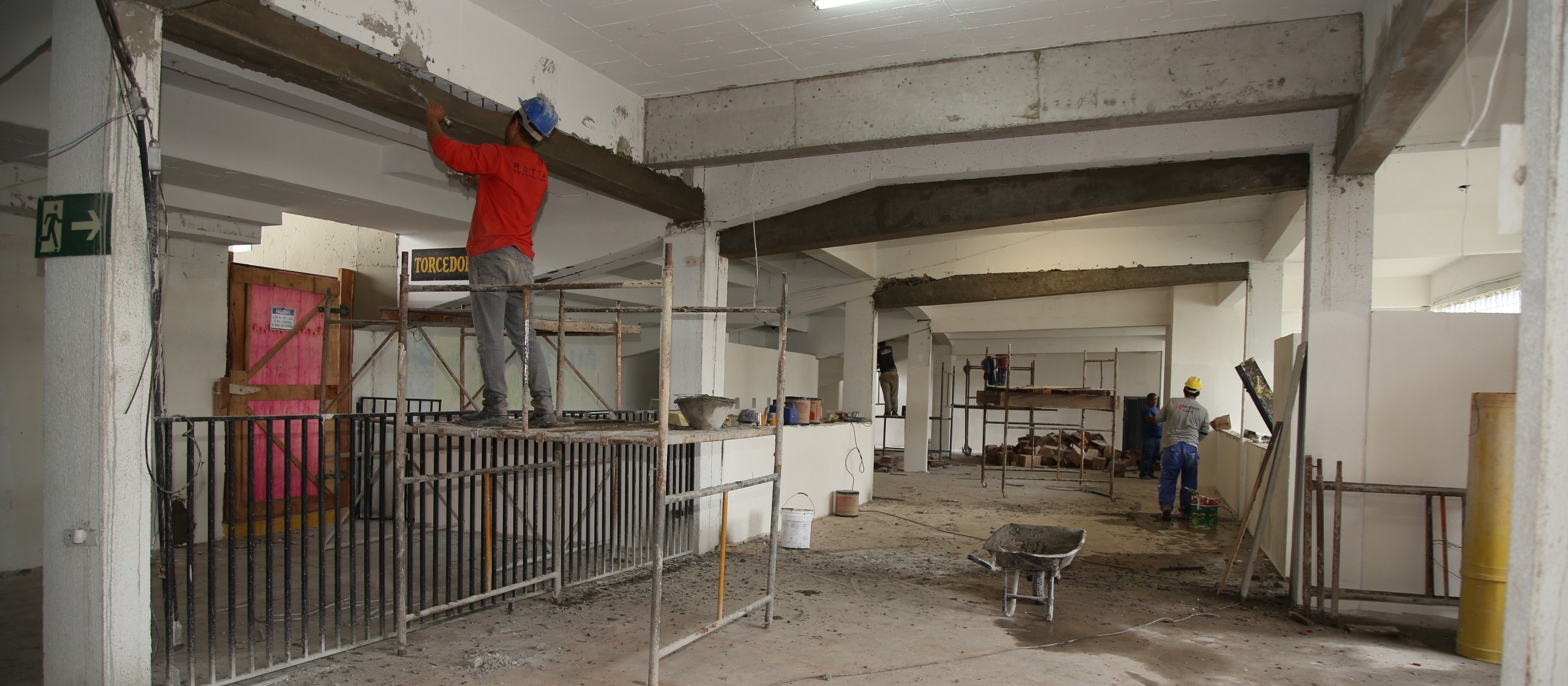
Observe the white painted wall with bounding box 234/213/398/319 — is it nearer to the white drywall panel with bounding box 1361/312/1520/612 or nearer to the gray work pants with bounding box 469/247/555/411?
the gray work pants with bounding box 469/247/555/411

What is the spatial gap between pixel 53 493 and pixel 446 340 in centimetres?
737

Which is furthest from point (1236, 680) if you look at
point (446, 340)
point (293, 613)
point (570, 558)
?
point (446, 340)

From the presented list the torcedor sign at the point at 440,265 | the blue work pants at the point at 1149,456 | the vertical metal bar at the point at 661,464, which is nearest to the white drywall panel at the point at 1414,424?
the vertical metal bar at the point at 661,464

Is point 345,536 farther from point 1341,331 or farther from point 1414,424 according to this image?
point 1414,424

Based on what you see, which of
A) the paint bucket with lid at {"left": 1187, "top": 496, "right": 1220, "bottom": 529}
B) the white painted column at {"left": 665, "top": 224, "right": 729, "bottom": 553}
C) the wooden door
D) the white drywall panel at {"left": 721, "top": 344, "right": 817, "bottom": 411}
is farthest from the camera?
the white drywall panel at {"left": 721, "top": 344, "right": 817, "bottom": 411}

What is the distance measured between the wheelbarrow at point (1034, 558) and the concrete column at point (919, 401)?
8390 millimetres

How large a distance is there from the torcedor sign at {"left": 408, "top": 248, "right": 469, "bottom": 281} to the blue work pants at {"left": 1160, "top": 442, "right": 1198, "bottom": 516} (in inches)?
312

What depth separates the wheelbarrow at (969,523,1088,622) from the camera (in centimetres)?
492

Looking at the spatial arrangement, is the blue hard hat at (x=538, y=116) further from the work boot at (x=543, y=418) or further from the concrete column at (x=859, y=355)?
the concrete column at (x=859, y=355)

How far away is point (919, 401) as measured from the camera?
14406 mm

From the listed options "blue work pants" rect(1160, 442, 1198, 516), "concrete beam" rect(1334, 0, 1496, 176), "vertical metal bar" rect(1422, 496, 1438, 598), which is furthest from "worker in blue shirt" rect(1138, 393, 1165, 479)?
"concrete beam" rect(1334, 0, 1496, 176)

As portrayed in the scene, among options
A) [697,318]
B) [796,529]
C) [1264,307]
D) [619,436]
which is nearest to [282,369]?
[697,318]

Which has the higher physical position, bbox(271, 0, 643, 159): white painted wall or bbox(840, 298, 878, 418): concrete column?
bbox(271, 0, 643, 159): white painted wall

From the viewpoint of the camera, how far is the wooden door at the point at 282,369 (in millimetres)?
7809
